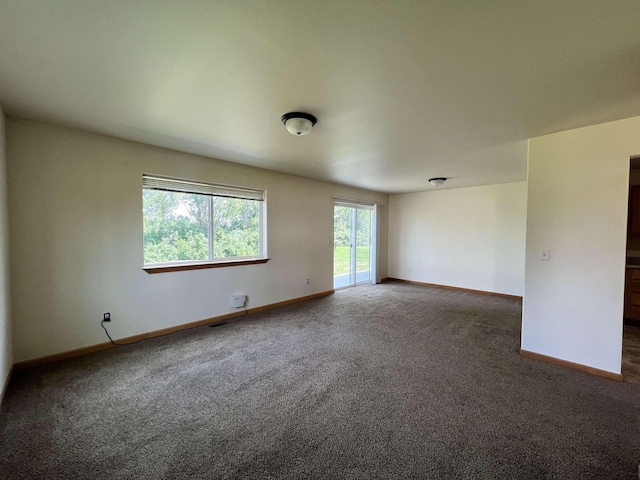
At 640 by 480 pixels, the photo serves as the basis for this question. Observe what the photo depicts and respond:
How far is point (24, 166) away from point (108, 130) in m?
0.78

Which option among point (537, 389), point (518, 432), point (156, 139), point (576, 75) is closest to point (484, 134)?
point (576, 75)

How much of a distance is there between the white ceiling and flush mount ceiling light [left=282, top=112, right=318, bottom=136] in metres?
0.08

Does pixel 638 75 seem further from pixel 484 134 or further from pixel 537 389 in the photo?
pixel 537 389

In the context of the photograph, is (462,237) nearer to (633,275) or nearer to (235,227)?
(633,275)

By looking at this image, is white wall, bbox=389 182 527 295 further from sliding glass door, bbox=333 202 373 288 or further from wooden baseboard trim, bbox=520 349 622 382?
wooden baseboard trim, bbox=520 349 622 382

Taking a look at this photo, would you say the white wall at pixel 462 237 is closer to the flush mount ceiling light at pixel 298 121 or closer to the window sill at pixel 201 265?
the window sill at pixel 201 265

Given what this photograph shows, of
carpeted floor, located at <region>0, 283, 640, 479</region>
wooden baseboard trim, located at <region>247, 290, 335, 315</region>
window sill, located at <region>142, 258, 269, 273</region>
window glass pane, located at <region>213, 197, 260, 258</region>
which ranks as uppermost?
window glass pane, located at <region>213, 197, 260, 258</region>

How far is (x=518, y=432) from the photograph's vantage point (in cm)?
171

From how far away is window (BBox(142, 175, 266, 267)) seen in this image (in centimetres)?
330

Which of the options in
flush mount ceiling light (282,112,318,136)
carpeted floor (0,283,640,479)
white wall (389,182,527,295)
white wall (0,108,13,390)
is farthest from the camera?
white wall (389,182,527,295)

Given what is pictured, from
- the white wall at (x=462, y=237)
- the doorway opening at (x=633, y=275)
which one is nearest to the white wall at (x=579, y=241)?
the doorway opening at (x=633, y=275)

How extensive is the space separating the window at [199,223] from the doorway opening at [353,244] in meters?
2.03

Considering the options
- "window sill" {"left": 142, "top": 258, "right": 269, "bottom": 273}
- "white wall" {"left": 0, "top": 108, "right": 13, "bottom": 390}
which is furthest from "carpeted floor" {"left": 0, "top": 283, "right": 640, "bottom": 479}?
"window sill" {"left": 142, "top": 258, "right": 269, "bottom": 273}

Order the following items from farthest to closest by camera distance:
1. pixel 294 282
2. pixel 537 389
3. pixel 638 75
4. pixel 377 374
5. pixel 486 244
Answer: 1. pixel 486 244
2. pixel 294 282
3. pixel 377 374
4. pixel 537 389
5. pixel 638 75
